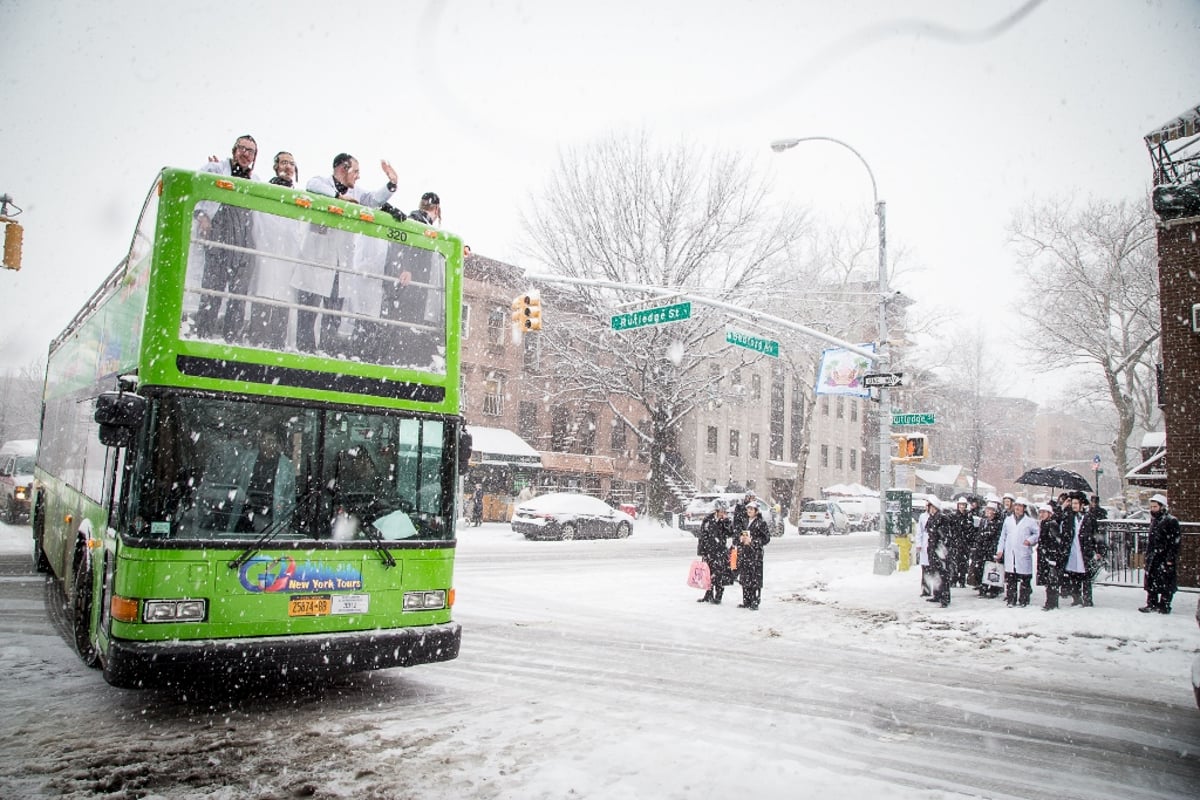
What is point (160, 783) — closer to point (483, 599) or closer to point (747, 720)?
point (747, 720)

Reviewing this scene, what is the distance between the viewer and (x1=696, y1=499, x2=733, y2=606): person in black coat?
530 inches

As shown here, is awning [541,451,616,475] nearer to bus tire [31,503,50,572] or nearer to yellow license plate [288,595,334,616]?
bus tire [31,503,50,572]

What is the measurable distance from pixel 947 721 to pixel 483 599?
802 cm

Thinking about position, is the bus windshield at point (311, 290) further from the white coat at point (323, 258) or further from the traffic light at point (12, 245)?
the traffic light at point (12, 245)

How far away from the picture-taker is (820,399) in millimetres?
61562

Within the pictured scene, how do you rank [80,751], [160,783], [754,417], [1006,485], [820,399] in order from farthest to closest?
[1006,485]
[820,399]
[754,417]
[80,751]
[160,783]

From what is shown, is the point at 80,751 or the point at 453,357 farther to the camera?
the point at 453,357

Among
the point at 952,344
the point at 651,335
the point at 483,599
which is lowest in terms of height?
the point at 483,599

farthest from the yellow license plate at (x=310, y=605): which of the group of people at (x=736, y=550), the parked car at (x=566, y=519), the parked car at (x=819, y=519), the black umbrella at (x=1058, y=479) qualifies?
the parked car at (x=819, y=519)

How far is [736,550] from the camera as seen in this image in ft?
43.9

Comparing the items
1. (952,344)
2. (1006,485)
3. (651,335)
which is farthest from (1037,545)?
(1006,485)

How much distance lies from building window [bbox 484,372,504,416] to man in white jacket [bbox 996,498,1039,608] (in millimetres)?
29186

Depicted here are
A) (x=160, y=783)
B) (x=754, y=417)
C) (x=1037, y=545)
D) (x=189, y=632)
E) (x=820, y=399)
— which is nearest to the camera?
(x=160, y=783)

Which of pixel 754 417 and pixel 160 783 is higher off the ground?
pixel 754 417
